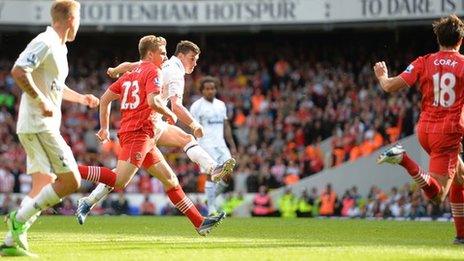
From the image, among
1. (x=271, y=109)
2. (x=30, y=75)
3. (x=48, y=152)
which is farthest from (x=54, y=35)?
(x=271, y=109)

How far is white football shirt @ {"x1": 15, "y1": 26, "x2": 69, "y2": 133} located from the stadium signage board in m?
20.0

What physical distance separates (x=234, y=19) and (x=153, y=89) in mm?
19208

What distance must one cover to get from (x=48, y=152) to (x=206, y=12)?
2152 cm

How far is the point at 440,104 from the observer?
1138 cm

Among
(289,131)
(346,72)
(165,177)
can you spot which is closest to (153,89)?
(165,177)

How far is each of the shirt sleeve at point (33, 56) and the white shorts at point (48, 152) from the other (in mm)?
638

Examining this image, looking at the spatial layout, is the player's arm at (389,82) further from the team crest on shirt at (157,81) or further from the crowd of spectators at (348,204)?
the crowd of spectators at (348,204)

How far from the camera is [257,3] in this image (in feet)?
100

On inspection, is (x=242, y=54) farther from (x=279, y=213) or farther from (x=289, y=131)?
(x=279, y=213)

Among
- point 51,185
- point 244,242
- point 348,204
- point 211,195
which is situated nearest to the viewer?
point 51,185

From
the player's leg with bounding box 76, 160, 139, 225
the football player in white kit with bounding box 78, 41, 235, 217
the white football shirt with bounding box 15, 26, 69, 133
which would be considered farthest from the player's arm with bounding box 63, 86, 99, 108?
the football player in white kit with bounding box 78, 41, 235, 217

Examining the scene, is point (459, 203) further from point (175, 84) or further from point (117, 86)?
point (117, 86)

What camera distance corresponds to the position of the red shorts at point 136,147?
39.5ft

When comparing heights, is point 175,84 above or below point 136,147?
above
